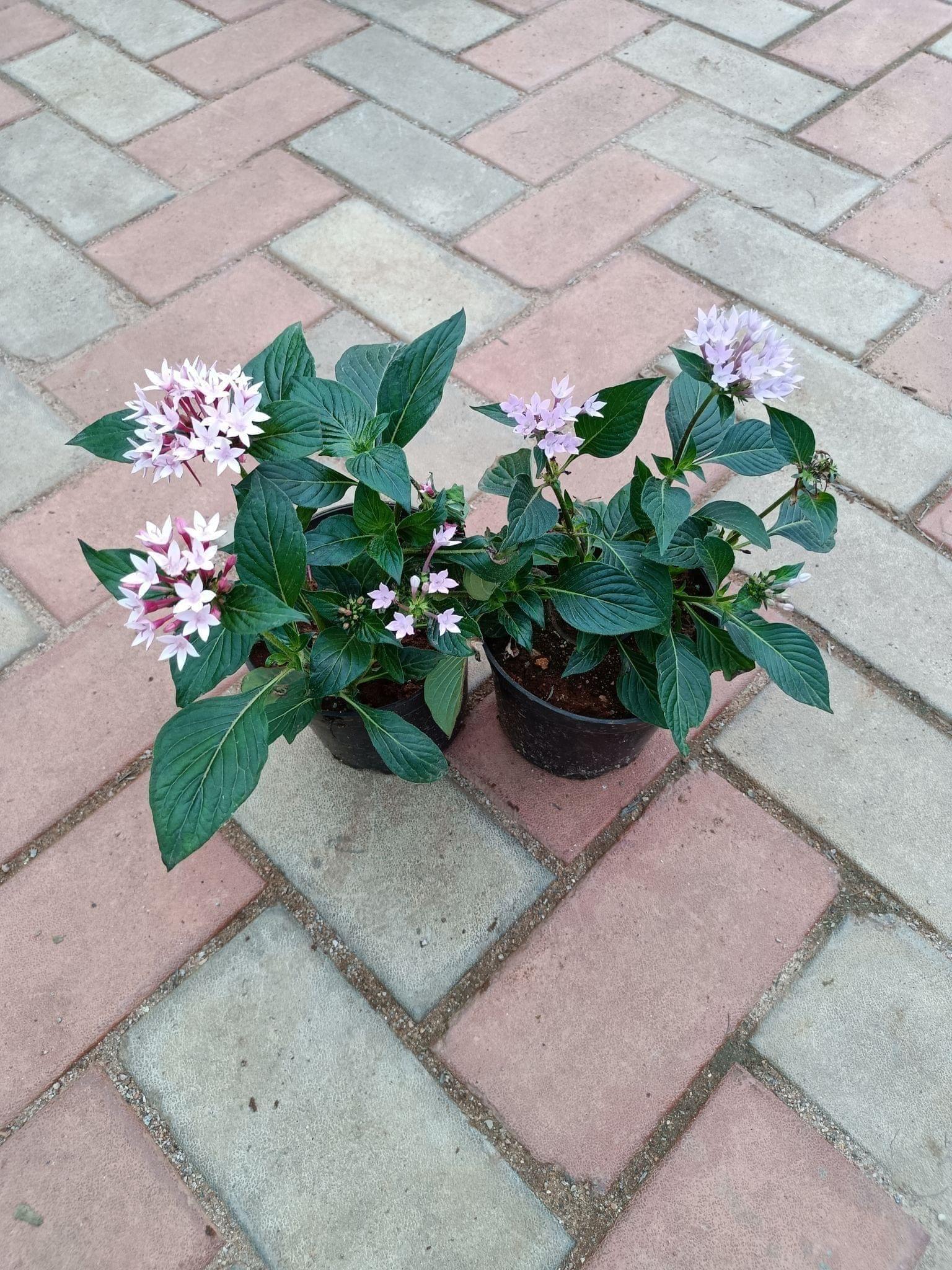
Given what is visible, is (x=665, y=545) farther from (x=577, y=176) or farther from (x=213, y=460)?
(x=577, y=176)

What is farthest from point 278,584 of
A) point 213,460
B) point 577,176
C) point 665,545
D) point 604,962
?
point 577,176

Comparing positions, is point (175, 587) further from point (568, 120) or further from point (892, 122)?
point (892, 122)

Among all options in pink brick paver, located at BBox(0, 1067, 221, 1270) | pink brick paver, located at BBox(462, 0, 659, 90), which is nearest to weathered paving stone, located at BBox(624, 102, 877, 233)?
pink brick paver, located at BBox(462, 0, 659, 90)

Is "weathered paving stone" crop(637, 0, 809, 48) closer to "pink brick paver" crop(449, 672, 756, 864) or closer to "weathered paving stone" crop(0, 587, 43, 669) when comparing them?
"pink brick paver" crop(449, 672, 756, 864)

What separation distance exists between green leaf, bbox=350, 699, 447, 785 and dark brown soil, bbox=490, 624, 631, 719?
0.20m

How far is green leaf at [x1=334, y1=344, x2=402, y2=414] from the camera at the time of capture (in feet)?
3.42

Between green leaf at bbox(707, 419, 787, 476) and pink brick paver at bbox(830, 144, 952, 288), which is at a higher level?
green leaf at bbox(707, 419, 787, 476)

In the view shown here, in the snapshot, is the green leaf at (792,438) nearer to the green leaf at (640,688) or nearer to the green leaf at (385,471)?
the green leaf at (640,688)

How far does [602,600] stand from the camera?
0.99 meters

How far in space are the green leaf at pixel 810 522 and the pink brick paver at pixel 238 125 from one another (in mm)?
1799

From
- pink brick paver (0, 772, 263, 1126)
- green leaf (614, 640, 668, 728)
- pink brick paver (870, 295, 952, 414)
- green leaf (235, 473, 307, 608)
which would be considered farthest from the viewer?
pink brick paver (870, 295, 952, 414)

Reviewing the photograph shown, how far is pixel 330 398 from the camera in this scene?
950 mm

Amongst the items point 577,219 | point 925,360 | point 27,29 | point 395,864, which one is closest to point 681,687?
point 395,864

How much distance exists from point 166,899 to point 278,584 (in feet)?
2.02
